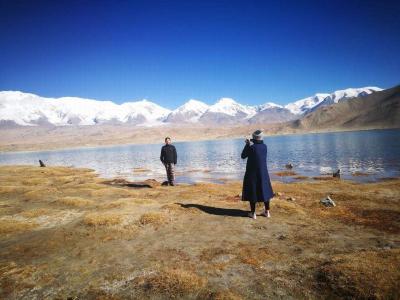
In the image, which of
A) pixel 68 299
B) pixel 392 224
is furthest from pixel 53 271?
pixel 392 224

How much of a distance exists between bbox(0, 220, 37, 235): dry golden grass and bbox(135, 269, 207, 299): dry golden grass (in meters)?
7.78

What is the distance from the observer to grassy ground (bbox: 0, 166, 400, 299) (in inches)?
248

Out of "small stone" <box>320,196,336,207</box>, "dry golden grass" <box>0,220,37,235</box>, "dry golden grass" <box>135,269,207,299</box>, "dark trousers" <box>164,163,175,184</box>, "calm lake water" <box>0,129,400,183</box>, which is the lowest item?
A: "calm lake water" <box>0,129,400,183</box>

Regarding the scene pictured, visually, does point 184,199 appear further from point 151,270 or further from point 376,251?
point 376,251

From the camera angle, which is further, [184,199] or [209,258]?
[184,199]

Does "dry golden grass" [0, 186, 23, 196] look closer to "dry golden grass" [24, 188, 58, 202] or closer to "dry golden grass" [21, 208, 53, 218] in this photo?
"dry golden grass" [24, 188, 58, 202]

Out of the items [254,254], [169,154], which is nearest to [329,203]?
[254,254]

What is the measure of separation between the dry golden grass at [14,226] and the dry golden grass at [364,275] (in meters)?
11.5

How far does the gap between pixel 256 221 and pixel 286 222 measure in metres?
1.12

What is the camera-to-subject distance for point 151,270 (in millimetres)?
7387

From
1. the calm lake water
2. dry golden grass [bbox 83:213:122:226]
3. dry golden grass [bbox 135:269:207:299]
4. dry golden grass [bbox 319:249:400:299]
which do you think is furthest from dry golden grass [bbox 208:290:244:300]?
the calm lake water

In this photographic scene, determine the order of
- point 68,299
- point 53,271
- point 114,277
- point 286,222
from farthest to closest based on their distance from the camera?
point 286,222 < point 53,271 < point 114,277 < point 68,299

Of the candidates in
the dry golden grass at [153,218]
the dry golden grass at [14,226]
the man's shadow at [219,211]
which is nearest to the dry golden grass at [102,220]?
the dry golden grass at [153,218]

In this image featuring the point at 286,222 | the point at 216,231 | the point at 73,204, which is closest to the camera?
the point at 216,231
